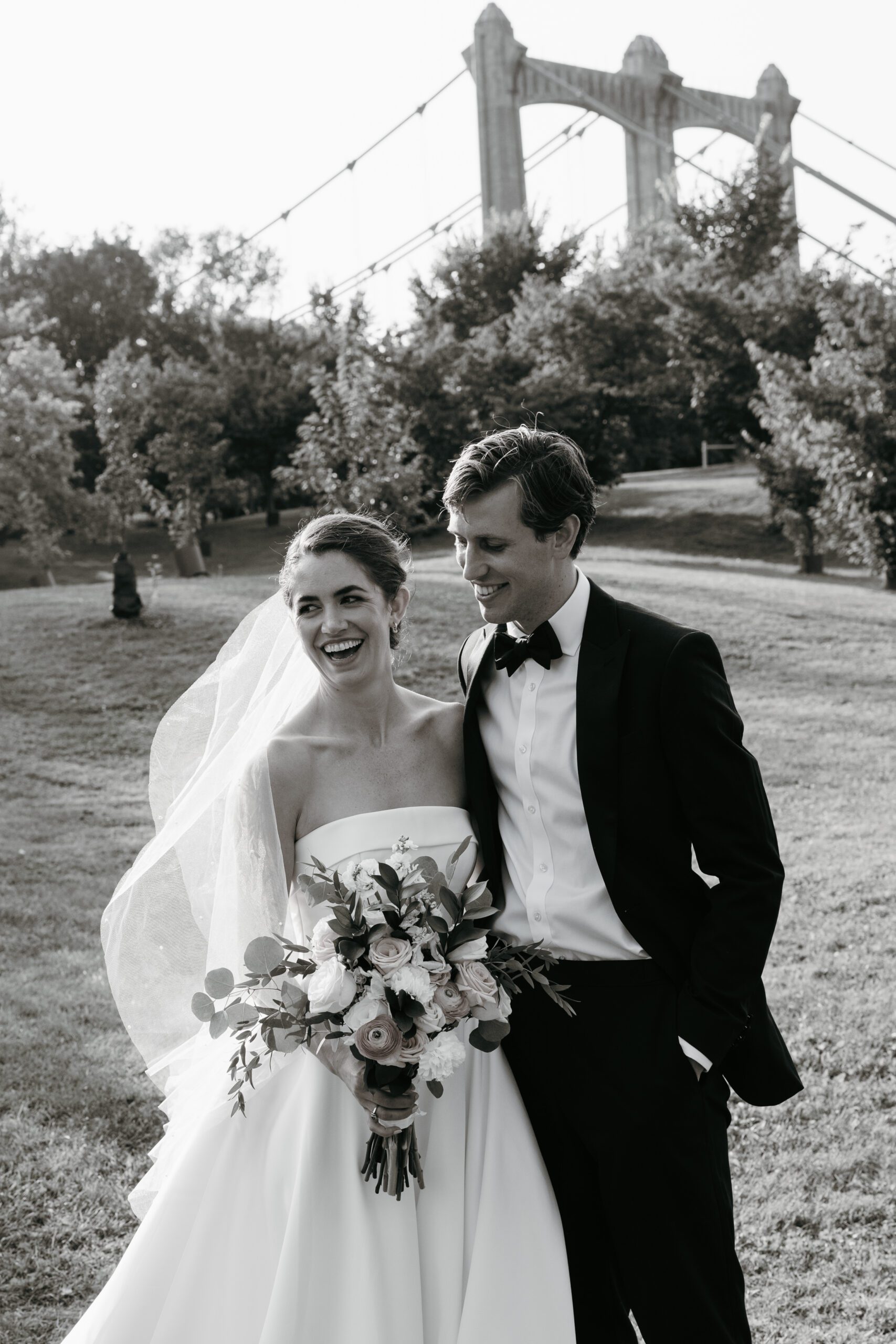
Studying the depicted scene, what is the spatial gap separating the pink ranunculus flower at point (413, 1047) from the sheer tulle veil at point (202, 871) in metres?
0.61

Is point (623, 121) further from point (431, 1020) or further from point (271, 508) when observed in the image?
point (431, 1020)

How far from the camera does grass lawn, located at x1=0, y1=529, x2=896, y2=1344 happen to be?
3.60 meters

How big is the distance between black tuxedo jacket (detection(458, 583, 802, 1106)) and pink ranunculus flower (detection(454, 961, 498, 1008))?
0.34 meters

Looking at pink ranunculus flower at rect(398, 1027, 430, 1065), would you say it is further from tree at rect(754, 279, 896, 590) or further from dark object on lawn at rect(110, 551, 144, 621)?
tree at rect(754, 279, 896, 590)

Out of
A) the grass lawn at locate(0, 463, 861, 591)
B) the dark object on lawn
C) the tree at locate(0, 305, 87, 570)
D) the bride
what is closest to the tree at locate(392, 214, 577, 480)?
the grass lawn at locate(0, 463, 861, 591)

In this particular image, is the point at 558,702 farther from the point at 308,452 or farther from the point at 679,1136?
the point at 308,452

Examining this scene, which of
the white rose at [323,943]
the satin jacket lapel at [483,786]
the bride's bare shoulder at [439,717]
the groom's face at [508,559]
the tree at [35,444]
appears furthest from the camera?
the tree at [35,444]

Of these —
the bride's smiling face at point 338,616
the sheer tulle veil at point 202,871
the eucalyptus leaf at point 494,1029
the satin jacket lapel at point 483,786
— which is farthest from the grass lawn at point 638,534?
the eucalyptus leaf at point 494,1029

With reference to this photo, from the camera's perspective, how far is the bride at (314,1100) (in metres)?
2.51

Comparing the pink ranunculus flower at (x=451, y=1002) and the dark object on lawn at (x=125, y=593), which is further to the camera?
the dark object on lawn at (x=125, y=593)

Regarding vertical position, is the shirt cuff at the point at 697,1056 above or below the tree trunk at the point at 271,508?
below

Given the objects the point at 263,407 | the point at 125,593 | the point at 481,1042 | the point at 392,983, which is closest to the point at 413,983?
the point at 392,983

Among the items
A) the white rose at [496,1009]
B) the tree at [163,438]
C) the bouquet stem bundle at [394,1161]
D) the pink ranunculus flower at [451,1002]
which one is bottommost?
the bouquet stem bundle at [394,1161]

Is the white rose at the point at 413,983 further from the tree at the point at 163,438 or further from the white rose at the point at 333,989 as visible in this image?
the tree at the point at 163,438
